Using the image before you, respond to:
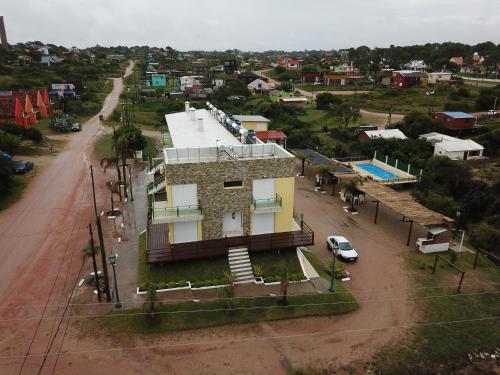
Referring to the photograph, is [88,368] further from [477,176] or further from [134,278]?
[477,176]

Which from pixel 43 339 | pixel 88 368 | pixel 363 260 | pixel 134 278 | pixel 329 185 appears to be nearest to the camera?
pixel 88 368

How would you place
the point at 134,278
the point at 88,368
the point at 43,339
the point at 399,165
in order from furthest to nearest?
1. the point at 399,165
2. the point at 134,278
3. the point at 43,339
4. the point at 88,368

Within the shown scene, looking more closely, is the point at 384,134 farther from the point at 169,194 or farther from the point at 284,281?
the point at 284,281

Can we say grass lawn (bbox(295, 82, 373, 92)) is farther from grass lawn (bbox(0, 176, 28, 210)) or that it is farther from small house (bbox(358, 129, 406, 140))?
grass lawn (bbox(0, 176, 28, 210))

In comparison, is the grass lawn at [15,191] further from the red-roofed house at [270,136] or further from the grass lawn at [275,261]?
the red-roofed house at [270,136]

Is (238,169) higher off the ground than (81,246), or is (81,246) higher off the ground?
(238,169)

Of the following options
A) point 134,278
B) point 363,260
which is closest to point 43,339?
point 134,278
